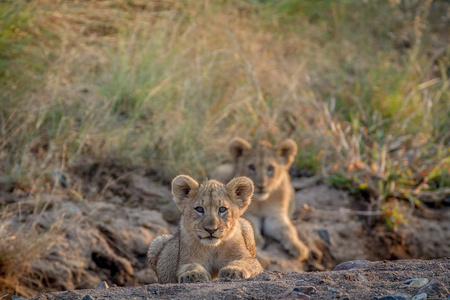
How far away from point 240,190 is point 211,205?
42 cm

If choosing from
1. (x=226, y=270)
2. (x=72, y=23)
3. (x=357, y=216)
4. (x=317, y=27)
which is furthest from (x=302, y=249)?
(x=317, y=27)

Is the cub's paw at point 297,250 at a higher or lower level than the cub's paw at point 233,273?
lower

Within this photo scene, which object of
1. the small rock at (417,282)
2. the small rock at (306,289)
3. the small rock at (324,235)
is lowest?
the small rock at (324,235)

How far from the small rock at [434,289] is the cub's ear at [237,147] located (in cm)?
406

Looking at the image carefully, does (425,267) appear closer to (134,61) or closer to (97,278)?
(97,278)

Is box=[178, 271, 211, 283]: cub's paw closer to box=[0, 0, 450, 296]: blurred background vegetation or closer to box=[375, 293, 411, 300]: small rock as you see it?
box=[375, 293, 411, 300]: small rock

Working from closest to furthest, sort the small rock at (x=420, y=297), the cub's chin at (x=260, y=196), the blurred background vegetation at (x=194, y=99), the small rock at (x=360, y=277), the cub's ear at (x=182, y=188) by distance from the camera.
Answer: the small rock at (x=420, y=297)
the small rock at (x=360, y=277)
the cub's ear at (x=182, y=188)
the cub's chin at (x=260, y=196)
the blurred background vegetation at (x=194, y=99)

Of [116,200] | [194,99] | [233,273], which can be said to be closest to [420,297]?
[233,273]

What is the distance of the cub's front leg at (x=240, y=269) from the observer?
458 centimetres

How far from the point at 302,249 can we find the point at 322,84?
3673mm

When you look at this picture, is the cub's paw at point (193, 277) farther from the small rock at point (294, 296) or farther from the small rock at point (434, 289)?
the small rock at point (434, 289)

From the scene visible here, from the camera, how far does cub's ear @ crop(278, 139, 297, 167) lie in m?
7.71

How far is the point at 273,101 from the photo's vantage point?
360 inches

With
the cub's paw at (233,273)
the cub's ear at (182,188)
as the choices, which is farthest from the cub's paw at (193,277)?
the cub's ear at (182,188)
